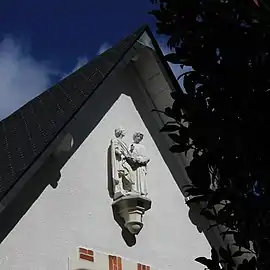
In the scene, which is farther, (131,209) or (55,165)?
(131,209)

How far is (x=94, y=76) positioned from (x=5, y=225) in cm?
248

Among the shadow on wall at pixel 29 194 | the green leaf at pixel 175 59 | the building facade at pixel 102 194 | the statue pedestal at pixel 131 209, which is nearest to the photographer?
the green leaf at pixel 175 59

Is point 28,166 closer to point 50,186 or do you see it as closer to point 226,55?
point 50,186

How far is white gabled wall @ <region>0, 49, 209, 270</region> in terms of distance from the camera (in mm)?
7289

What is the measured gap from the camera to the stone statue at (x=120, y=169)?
8.31m

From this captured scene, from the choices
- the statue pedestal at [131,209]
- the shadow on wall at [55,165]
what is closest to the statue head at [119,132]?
the shadow on wall at [55,165]

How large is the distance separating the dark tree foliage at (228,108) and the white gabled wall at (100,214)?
149 inches

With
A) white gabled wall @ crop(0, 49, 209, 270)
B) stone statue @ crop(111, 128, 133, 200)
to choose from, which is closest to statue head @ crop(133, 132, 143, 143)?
white gabled wall @ crop(0, 49, 209, 270)

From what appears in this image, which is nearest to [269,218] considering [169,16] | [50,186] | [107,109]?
[169,16]

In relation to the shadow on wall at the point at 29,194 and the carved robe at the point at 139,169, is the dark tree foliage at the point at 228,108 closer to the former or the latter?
the shadow on wall at the point at 29,194

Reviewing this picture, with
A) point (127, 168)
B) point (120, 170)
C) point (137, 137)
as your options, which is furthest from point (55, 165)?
point (137, 137)

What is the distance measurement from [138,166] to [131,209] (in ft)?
1.98

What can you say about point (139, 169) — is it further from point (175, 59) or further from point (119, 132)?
point (175, 59)

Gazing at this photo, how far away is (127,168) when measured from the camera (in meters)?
8.47
